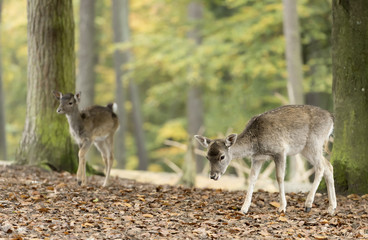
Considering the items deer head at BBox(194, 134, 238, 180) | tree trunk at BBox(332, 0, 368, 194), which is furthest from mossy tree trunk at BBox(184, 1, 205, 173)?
deer head at BBox(194, 134, 238, 180)

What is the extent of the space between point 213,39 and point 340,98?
11.8 metres

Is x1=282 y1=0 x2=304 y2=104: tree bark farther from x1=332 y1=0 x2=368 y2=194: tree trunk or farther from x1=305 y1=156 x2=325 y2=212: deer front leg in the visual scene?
x1=305 y1=156 x2=325 y2=212: deer front leg

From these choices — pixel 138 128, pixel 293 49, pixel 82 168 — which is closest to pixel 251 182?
pixel 82 168

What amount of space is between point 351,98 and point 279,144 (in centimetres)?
200

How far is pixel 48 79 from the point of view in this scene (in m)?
11.6

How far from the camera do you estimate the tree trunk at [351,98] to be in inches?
382

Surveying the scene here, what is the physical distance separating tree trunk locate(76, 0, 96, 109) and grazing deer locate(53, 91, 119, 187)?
27.0 ft

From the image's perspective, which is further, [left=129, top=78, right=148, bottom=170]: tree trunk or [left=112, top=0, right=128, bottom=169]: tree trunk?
[left=129, top=78, right=148, bottom=170]: tree trunk

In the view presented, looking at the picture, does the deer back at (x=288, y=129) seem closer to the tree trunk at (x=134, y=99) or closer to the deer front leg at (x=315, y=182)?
the deer front leg at (x=315, y=182)

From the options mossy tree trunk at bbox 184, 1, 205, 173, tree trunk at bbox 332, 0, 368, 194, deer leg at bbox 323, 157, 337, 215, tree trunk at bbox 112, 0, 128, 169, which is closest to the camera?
deer leg at bbox 323, 157, 337, 215

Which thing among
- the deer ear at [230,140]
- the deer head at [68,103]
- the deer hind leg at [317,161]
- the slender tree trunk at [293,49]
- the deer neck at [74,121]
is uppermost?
the slender tree trunk at [293,49]

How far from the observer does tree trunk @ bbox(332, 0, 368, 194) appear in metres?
9.71

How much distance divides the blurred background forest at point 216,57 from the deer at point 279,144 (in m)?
5.86

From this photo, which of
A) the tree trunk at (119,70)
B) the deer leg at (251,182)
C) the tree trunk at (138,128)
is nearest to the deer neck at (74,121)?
the deer leg at (251,182)
